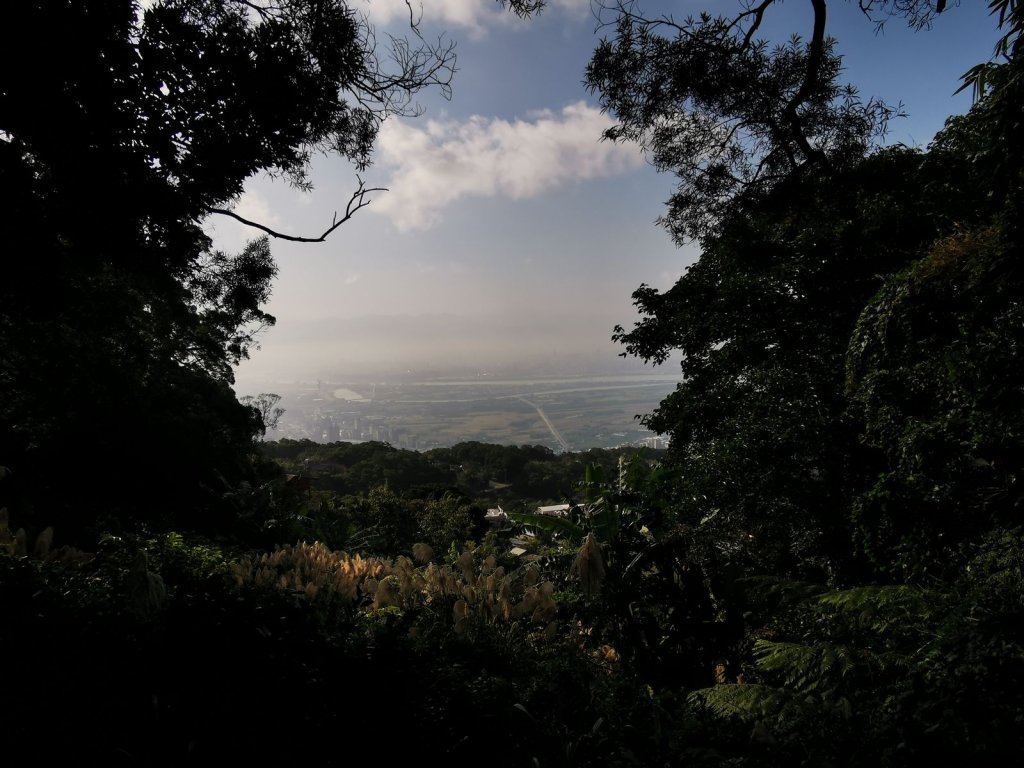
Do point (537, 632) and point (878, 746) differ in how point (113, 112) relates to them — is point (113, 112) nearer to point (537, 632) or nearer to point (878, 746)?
point (537, 632)

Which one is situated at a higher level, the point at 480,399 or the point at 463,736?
the point at 480,399

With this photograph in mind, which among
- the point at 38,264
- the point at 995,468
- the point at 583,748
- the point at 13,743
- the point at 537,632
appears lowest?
the point at 537,632

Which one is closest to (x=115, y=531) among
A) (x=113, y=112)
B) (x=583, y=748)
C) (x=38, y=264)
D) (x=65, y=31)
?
(x=38, y=264)

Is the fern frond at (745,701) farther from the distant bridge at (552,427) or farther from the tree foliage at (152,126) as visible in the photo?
the distant bridge at (552,427)

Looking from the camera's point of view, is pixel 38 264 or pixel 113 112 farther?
pixel 38 264

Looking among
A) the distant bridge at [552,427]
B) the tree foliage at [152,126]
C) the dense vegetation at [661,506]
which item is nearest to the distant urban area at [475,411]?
the distant bridge at [552,427]

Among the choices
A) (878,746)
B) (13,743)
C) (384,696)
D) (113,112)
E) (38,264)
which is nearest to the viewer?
(878,746)

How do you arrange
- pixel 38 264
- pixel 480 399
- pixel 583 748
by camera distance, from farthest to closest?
pixel 480 399 < pixel 38 264 < pixel 583 748
